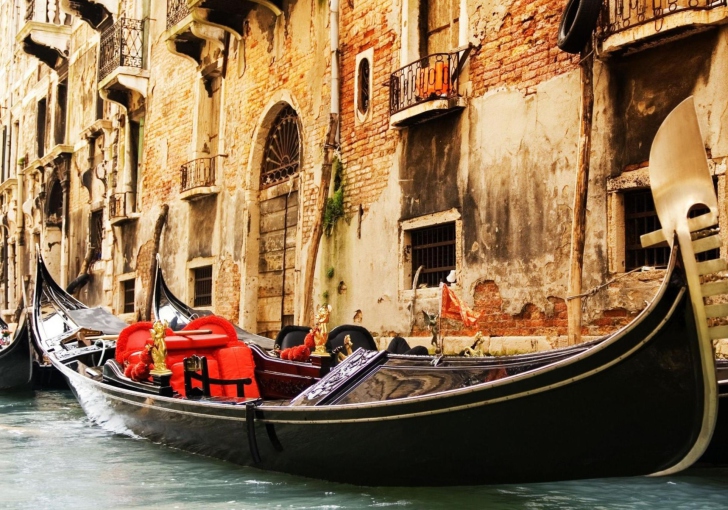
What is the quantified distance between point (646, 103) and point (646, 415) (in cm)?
347

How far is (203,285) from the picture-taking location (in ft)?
44.5

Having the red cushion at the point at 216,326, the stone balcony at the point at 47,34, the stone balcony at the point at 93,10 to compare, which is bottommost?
the red cushion at the point at 216,326

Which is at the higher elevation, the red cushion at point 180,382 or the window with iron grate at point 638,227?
the window with iron grate at point 638,227

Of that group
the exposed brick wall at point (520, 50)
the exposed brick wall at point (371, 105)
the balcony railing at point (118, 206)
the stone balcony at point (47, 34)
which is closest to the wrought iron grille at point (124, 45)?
the balcony railing at point (118, 206)

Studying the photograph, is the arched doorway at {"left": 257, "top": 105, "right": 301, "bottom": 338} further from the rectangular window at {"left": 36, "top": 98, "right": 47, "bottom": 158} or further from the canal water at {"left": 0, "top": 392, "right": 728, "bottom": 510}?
the rectangular window at {"left": 36, "top": 98, "right": 47, "bottom": 158}

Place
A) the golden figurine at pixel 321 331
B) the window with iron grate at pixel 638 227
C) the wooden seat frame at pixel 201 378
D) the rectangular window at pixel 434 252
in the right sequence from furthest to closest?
1. the rectangular window at pixel 434 252
2. the window with iron grate at pixel 638 227
3. the wooden seat frame at pixel 201 378
4. the golden figurine at pixel 321 331

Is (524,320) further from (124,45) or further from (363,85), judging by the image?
(124,45)

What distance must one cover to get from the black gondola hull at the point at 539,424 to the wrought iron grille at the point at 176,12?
9.50m

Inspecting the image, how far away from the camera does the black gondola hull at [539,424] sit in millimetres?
3725

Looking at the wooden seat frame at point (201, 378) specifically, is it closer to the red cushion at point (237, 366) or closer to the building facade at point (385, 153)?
the red cushion at point (237, 366)

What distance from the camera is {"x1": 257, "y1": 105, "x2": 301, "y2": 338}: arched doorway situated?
37.4 ft

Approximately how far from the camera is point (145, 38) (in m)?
15.6

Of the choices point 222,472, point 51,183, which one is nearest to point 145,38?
point 51,183

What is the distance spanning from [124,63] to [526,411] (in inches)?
500
